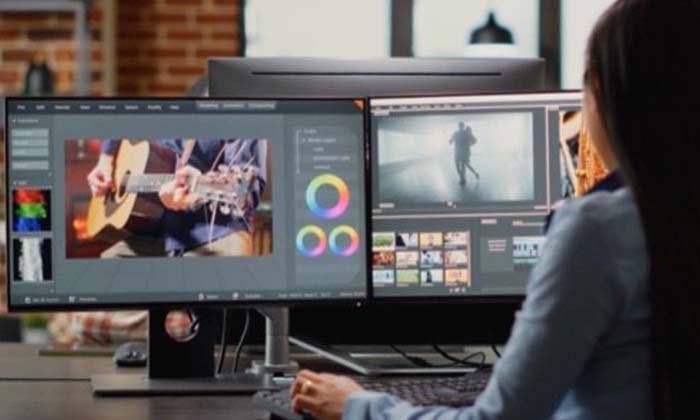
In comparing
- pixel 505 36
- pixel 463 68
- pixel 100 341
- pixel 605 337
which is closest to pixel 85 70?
pixel 505 36

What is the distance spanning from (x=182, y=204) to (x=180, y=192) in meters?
0.02

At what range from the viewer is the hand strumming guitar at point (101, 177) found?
190 centimetres

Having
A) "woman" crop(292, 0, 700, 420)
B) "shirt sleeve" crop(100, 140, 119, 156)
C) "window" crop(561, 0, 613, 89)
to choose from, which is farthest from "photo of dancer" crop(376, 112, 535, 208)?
"window" crop(561, 0, 613, 89)

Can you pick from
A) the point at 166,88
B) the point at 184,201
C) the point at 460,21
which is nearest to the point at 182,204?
the point at 184,201

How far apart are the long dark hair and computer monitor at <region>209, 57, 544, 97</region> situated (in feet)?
3.07

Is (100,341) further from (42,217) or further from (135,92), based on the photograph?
(135,92)

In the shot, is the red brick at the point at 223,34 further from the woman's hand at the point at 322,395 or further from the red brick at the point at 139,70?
the woman's hand at the point at 322,395

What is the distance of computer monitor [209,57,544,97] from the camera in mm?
2217

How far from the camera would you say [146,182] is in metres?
1.91

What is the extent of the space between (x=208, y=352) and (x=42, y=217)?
31 cm

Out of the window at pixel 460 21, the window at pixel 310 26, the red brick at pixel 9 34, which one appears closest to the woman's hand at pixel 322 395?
the red brick at pixel 9 34

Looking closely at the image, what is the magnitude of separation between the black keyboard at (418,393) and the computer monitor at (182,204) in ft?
0.75

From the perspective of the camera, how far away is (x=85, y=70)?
5094mm

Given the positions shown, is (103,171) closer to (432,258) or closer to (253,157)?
(253,157)
